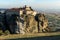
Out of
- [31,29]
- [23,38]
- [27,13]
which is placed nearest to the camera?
[23,38]

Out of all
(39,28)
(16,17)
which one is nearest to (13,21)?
(16,17)

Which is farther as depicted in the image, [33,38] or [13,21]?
[13,21]

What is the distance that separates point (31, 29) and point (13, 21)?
4.17m

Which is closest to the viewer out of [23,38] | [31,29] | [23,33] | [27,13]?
[23,38]

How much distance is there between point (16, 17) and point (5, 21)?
4.46m

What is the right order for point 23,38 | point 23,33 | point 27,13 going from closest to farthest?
point 23,38 → point 23,33 → point 27,13

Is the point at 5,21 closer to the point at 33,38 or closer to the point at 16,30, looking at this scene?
the point at 16,30

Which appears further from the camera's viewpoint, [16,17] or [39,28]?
[39,28]

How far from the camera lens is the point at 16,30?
2052 inches

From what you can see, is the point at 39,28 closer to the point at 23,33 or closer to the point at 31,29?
the point at 31,29

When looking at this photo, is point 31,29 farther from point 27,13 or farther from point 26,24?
point 27,13

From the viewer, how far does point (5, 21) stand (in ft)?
188

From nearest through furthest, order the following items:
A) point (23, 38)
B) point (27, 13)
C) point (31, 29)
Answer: point (23, 38), point (31, 29), point (27, 13)

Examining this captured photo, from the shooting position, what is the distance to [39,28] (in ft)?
187
